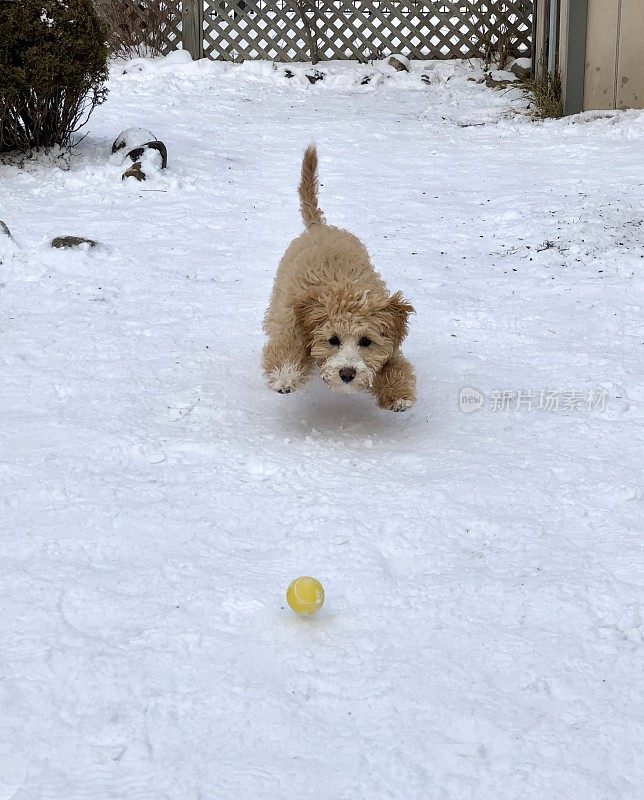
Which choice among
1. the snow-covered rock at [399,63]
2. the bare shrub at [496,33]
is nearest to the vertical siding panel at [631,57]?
the bare shrub at [496,33]

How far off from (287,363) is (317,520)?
2.69 feet

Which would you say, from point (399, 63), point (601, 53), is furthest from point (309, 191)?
point (399, 63)

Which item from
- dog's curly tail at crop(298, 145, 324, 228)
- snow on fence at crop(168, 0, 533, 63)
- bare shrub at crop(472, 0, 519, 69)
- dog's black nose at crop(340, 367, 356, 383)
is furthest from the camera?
snow on fence at crop(168, 0, 533, 63)

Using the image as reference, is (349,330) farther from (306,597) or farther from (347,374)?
(306,597)

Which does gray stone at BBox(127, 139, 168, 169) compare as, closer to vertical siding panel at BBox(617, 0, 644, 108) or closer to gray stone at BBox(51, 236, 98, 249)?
gray stone at BBox(51, 236, 98, 249)

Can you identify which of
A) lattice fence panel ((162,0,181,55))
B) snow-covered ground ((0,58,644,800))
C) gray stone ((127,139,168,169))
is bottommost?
snow-covered ground ((0,58,644,800))

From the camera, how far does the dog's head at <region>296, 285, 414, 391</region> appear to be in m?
3.59

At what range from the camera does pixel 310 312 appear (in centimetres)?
366

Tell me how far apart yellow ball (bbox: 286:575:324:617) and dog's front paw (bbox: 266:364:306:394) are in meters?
1.33

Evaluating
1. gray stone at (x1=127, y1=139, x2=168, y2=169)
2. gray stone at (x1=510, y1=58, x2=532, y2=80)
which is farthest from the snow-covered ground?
gray stone at (x1=510, y1=58, x2=532, y2=80)

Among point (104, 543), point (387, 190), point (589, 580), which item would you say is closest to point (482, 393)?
point (589, 580)

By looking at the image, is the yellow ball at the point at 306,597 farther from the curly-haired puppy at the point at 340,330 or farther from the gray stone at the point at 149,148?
the gray stone at the point at 149,148

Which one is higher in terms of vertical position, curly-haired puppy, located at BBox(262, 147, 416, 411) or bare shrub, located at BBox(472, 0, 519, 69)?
bare shrub, located at BBox(472, 0, 519, 69)

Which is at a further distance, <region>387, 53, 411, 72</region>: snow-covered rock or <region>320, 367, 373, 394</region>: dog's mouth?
<region>387, 53, 411, 72</region>: snow-covered rock
